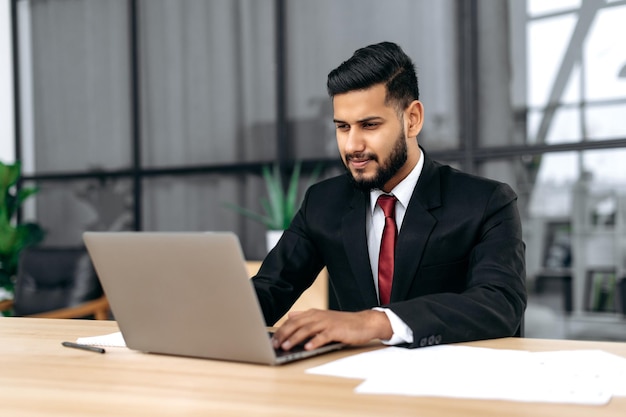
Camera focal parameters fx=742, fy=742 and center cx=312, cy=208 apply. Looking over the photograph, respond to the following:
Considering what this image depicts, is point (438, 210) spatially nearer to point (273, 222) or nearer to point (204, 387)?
point (204, 387)

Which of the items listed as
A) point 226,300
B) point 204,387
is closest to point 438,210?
point 226,300

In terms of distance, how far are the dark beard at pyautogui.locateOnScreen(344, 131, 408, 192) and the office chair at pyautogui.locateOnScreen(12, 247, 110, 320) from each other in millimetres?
2362

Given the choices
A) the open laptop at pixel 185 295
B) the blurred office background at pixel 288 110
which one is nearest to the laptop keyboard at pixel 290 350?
the open laptop at pixel 185 295

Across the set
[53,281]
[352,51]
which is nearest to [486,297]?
[53,281]

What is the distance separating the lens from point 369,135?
6.60 ft

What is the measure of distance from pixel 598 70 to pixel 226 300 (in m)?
3.43

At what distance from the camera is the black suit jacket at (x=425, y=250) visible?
1.78 meters

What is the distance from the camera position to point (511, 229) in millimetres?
1938

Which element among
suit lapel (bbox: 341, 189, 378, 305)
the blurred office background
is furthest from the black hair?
the blurred office background

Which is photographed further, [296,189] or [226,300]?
[296,189]

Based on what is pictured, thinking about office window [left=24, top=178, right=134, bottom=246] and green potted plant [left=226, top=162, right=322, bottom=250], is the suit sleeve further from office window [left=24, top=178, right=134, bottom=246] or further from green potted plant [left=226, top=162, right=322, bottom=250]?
office window [left=24, top=178, right=134, bottom=246]

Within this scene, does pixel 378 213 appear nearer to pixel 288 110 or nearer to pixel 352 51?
pixel 352 51

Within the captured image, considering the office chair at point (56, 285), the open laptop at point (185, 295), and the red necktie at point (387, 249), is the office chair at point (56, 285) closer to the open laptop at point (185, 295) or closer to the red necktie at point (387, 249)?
the red necktie at point (387, 249)

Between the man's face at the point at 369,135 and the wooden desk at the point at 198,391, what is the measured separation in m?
0.63
